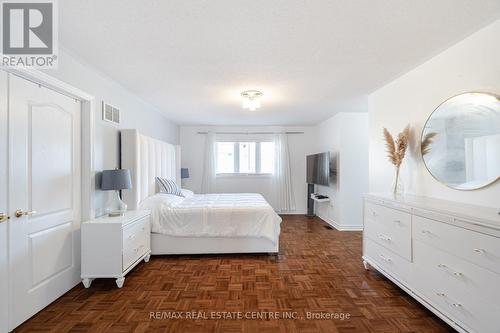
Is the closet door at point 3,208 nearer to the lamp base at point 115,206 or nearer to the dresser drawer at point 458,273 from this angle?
the lamp base at point 115,206

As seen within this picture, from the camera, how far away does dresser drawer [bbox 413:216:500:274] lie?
1.51 m

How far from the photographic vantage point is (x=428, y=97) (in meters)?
2.58

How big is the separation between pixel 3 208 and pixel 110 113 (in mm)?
1625

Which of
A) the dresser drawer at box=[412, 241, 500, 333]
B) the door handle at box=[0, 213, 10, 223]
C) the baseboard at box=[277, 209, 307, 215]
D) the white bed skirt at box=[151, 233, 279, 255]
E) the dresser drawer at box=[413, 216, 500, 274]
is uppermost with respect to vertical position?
the door handle at box=[0, 213, 10, 223]

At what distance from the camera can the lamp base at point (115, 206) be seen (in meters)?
2.85

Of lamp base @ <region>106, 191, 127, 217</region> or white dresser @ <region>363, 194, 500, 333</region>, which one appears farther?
lamp base @ <region>106, 191, 127, 217</region>

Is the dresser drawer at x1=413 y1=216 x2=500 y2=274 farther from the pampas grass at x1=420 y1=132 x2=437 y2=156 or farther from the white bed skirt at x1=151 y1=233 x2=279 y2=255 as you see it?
the white bed skirt at x1=151 y1=233 x2=279 y2=255

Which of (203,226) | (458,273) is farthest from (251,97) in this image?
(458,273)

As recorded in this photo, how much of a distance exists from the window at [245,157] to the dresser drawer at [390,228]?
12.9 ft

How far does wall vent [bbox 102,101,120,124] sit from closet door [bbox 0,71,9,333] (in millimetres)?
1141

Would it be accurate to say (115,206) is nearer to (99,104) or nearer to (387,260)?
(99,104)

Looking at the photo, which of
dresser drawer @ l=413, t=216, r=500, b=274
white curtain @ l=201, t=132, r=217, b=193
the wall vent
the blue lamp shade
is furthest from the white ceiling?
white curtain @ l=201, t=132, r=217, b=193

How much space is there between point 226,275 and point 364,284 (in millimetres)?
1539

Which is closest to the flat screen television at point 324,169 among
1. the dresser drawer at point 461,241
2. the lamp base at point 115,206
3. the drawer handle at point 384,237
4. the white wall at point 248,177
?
the white wall at point 248,177
